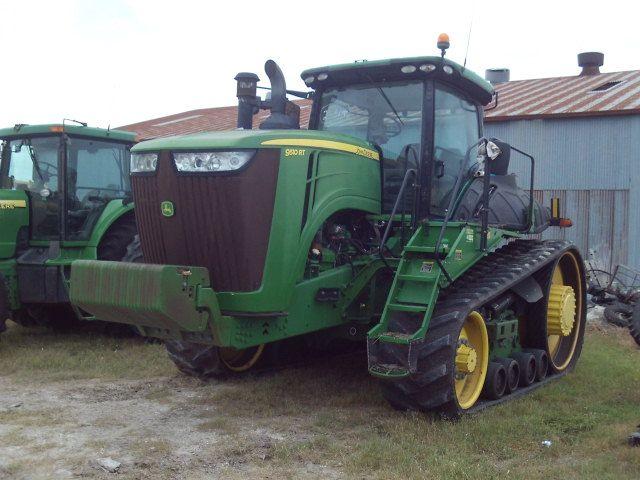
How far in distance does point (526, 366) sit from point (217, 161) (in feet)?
10.4

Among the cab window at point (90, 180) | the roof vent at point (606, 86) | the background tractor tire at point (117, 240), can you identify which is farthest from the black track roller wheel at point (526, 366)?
the roof vent at point (606, 86)

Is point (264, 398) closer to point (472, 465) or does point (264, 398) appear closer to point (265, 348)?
point (265, 348)

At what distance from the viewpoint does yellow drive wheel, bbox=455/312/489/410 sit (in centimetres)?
573

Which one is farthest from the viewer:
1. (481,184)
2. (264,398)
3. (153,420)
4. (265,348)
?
(265,348)

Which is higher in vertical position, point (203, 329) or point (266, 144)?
point (266, 144)

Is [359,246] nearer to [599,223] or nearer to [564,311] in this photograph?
[564,311]

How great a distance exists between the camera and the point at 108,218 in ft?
30.2

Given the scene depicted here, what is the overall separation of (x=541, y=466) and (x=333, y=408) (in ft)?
5.94

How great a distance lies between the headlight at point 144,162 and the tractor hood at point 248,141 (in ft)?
0.12

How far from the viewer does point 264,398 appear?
6305 millimetres

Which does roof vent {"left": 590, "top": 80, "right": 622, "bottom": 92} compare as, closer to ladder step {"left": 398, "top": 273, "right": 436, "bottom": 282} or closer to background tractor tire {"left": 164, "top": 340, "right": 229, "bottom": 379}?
ladder step {"left": 398, "top": 273, "right": 436, "bottom": 282}

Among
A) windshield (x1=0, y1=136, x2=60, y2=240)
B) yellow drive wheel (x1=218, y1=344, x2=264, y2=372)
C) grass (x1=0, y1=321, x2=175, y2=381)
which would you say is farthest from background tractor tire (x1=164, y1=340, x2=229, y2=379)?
windshield (x1=0, y1=136, x2=60, y2=240)

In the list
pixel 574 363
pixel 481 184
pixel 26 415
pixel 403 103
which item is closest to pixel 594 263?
pixel 574 363

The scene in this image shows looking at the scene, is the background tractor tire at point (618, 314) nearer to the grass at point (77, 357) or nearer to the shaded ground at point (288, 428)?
the shaded ground at point (288, 428)
